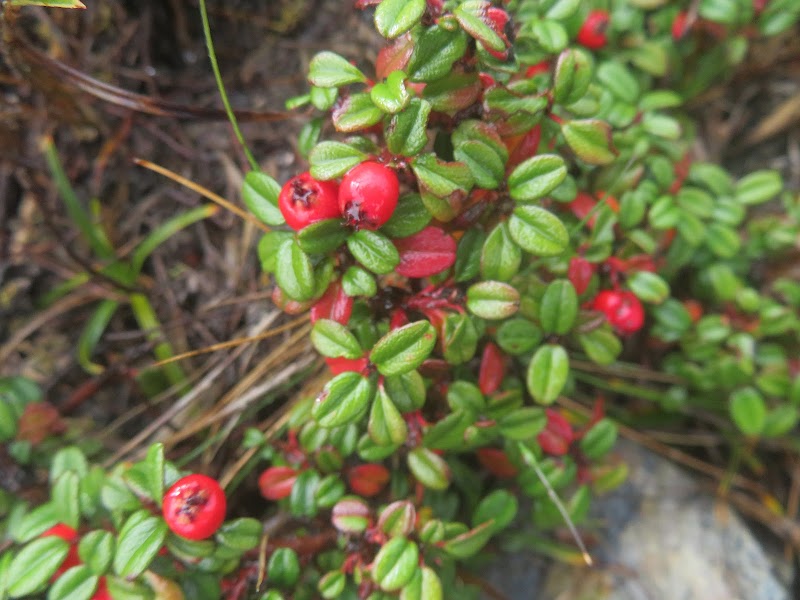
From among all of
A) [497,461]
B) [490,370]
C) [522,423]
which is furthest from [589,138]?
[497,461]

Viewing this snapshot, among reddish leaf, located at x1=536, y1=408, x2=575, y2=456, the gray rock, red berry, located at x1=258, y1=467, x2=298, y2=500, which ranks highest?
red berry, located at x1=258, y1=467, x2=298, y2=500

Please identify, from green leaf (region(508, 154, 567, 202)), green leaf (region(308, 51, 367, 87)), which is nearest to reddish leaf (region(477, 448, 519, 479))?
green leaf (region(508, 154, 567, 202))

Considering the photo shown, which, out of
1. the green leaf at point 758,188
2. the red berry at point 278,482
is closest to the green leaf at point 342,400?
the red berry at point 278,482

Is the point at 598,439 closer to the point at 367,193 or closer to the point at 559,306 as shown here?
the point at 559,306

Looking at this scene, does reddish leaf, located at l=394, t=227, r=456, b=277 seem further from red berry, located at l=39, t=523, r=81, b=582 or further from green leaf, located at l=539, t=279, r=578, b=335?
red berry, located at l=39, t=523, r=81, b=582

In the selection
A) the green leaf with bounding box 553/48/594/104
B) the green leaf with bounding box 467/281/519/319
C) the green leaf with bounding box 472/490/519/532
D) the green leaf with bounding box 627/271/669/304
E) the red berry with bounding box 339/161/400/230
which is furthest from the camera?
the green leaf with bounding box 627/271/669/304

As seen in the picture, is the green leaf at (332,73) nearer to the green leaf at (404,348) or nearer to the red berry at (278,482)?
the green leaf at (404,348)

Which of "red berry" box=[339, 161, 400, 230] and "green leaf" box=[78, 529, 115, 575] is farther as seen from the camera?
"green leaf" box=[78, 529, 115, 575]
